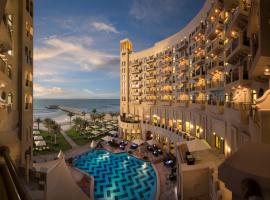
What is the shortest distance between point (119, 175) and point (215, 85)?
18720 millimetres

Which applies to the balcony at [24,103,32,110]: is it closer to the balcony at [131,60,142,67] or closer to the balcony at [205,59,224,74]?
the balcony at [205,59,224,74]

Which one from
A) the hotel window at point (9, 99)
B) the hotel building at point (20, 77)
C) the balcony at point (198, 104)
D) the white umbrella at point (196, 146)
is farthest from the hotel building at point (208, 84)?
the hotel window at point (9, 99)

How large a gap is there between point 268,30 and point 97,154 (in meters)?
32.4

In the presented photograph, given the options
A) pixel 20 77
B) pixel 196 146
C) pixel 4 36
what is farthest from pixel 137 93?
pixel 4 36

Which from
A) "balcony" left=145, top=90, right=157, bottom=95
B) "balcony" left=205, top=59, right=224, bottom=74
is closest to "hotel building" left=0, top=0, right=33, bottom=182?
"balcony" left=205, top=59, right=224, bottom=74

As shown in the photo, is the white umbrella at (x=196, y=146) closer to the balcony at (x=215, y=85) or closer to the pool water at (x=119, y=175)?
the pool water at (x=119, y=175)

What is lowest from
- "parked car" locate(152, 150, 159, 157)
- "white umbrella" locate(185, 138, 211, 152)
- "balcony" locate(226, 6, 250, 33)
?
"parked car" locate(152, 150, 159, 157)

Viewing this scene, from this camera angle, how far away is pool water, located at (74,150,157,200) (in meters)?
20.3

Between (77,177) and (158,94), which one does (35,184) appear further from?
(158,94)

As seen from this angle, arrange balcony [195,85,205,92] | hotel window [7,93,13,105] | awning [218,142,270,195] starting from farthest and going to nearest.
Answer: balcony [195,85,205,92] → hotel window [7,93,13,105] → awning [218,142,270,195]

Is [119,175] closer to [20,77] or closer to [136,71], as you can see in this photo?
[20,77]

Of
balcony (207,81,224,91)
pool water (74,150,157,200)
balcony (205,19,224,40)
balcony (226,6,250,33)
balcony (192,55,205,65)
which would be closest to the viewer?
balcony (226,6,250,33)

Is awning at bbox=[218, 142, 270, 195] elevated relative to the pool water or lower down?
elevated

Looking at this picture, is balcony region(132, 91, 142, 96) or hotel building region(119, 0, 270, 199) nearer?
hotel building region(119, 0, 270, 199)
